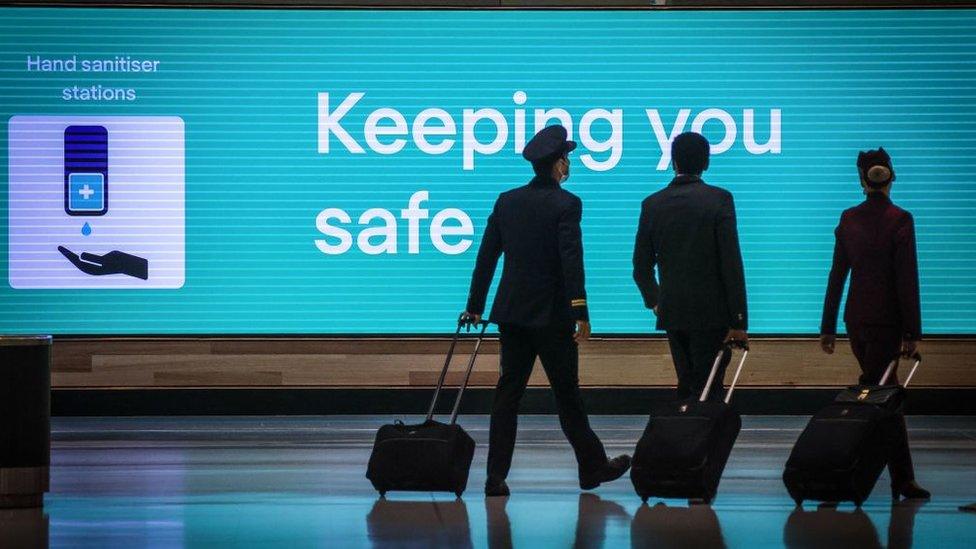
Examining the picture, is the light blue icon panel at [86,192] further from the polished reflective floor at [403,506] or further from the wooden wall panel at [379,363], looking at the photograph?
the polished reflective floor at [403,506]

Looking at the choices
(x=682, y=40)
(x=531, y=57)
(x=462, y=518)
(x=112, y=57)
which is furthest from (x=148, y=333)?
(x=462, y=518)

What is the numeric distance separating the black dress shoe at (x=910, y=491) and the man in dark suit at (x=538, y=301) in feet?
4.40

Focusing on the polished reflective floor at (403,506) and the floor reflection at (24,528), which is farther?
the polished reflective floor at (403,506)

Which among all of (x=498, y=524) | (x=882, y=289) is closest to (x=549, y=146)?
(x=882, y=289)

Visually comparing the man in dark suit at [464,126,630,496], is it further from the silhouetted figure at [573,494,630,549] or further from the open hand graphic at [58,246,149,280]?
the open hand graphic at [58,246,149,280]

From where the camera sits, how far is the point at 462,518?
7.42 metres

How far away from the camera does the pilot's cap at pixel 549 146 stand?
8.30 metres

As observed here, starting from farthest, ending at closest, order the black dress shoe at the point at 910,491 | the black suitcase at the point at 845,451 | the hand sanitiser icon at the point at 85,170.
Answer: the hand sanitiser icon at the point at 85,170 → the black dress shoe at the point at 910,491 → the black suitcase at the point at 845,451

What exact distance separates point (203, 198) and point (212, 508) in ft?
19.0

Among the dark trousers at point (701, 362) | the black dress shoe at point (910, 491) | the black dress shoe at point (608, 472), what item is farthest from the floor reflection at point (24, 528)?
the black dress shoe at point (910, 491)

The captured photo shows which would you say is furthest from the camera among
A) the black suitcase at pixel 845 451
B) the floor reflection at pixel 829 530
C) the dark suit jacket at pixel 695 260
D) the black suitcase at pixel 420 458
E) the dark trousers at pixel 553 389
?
the dark trousers at pixel 553 389

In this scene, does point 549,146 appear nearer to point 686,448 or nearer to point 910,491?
point 686,448

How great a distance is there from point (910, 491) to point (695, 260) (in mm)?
1586

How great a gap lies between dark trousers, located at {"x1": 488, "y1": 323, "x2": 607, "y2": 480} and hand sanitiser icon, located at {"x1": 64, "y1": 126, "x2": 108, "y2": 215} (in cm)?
587
